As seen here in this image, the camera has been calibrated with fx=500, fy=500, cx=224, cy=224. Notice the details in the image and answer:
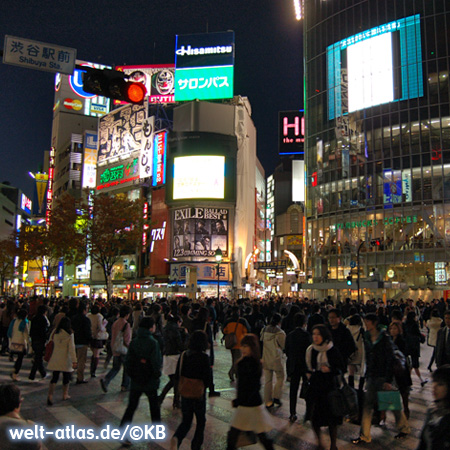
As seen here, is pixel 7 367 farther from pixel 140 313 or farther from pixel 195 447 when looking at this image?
pixel 195 447

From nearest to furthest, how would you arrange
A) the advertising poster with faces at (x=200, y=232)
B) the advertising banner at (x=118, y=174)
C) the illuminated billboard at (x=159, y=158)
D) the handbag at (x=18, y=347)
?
1. the handbag at (x=18, y=347)
2. the advertising poster with faces at (x=200, y=232)
3. the illuminated billboard at (x=159, y=158)
4. the advertising banner at (x=118, y=174)

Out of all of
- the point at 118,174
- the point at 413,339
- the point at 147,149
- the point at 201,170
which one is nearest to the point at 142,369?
the point at 413,339

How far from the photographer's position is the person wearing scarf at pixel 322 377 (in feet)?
20.6

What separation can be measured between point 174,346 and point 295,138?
82.8 metres

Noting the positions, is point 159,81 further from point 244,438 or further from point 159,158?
point 244,438

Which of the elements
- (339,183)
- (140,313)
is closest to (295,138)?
(339,183)

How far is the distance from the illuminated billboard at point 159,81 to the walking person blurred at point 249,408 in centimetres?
6482

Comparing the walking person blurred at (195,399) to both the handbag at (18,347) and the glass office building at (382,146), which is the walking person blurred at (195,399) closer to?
the handbag at (18,347)

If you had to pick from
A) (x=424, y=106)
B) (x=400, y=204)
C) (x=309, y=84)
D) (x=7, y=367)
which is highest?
(x=309, y=84)

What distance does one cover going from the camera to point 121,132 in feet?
217

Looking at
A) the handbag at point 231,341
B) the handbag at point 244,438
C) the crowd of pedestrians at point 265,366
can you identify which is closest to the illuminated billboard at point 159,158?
the crowd of pedestrians at point 265,366

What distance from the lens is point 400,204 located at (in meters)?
49.8

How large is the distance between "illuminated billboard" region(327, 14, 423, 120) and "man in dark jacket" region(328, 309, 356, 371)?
47.5 metres

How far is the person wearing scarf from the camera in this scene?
6273 mm
